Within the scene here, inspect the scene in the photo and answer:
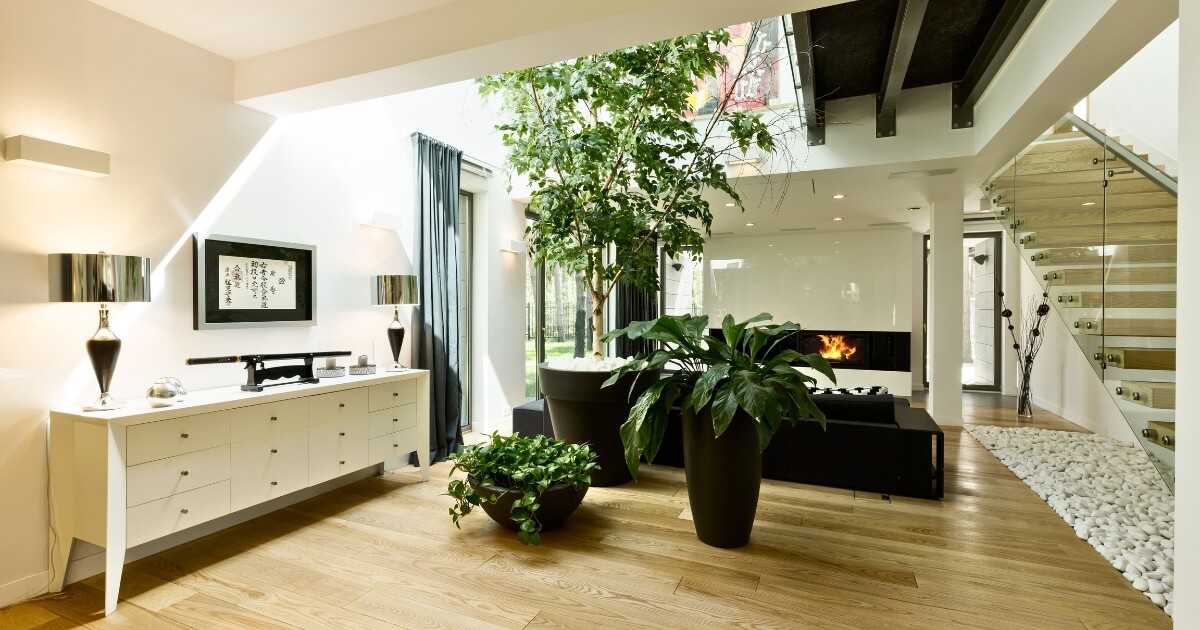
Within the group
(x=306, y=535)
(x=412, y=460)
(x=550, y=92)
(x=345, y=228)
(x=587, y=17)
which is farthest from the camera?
(x=412, y=460)

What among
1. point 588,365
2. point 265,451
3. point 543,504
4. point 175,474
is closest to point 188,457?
point 175,474

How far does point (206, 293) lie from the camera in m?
3.00

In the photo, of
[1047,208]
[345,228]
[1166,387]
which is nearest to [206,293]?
[345,228]

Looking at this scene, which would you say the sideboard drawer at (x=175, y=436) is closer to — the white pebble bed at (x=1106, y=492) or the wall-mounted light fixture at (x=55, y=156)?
the wall-mounted light fixture at (x=55, y=156)

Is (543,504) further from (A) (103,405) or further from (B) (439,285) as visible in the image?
(B) (439,285)

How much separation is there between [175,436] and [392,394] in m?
1.31

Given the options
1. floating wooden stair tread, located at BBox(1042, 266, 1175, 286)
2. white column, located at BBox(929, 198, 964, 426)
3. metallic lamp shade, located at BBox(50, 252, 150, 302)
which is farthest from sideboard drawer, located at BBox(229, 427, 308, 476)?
white column, located at BBox(929, 198, 964, 426)

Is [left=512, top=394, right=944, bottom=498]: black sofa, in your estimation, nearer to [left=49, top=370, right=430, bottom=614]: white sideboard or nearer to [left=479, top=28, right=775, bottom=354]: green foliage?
[left=479, top=28, right=775, bottom=354]: green foliage

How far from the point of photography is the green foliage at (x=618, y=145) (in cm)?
345

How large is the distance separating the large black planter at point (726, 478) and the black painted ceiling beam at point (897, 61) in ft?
7.50

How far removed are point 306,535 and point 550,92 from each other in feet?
9.43

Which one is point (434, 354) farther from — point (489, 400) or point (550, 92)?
point (550, 92)

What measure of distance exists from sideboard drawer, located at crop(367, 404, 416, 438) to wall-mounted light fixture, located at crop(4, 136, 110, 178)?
1.81 metres

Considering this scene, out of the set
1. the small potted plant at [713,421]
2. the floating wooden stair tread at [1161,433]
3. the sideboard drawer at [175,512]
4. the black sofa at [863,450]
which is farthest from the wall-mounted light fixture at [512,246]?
the floating wooden stair tread at [1161,433]
